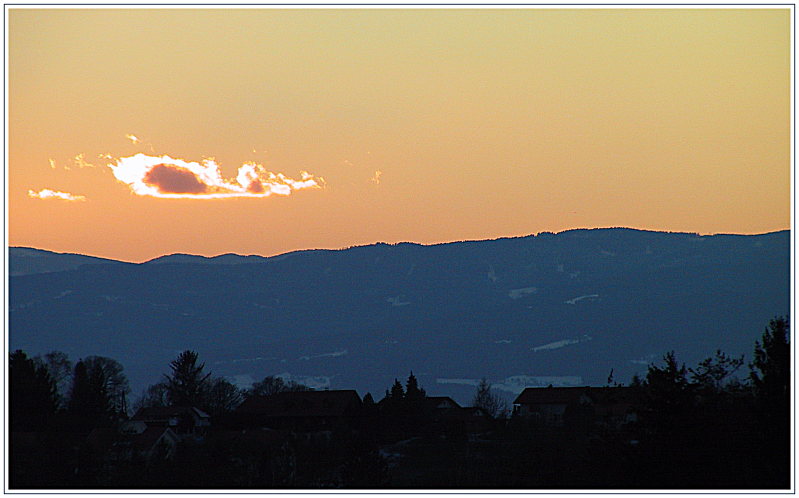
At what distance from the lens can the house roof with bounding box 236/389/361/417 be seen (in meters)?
77.2

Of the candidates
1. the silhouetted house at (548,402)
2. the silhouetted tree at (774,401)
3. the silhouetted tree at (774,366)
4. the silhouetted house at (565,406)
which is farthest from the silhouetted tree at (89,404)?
the silhouetted tree at (774,401)

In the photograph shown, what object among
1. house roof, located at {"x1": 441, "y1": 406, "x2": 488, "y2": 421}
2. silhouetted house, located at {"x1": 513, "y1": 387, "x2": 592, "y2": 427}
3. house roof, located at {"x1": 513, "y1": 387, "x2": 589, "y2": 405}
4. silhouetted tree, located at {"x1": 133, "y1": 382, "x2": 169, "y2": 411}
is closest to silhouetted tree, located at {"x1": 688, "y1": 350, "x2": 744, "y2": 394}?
house roof, located at {"x1": 441, "y1": 406, "x2": 488, "y2": 421}

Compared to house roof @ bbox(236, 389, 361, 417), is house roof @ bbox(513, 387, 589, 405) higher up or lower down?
lower down

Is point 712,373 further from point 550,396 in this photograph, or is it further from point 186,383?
point 186,383

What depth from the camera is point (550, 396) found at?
9112 cm

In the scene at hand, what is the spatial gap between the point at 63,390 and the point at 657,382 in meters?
84.3

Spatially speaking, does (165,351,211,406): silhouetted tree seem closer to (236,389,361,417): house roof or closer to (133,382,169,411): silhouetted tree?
(133,382,169,411): silhouetted tree

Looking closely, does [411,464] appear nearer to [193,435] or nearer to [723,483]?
[193,435]

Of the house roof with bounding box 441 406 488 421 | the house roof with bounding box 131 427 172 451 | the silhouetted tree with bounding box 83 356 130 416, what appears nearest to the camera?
the house roof with bounding box 131 427 172 451

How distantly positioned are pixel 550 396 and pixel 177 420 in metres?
32.5

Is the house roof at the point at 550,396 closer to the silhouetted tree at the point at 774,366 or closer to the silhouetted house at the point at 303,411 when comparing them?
the silhouetted house at the point at 303,411

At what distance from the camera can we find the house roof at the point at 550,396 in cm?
8819

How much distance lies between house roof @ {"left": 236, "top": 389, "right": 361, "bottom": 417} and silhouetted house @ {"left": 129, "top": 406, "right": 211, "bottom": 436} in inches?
120

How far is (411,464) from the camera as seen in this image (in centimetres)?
5641
